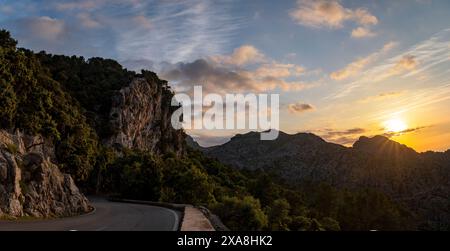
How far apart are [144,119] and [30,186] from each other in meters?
105

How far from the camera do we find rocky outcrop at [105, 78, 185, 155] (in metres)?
120

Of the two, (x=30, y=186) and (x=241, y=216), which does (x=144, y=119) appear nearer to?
(x=241, y=216)

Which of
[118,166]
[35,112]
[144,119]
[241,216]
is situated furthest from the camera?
[144,119]

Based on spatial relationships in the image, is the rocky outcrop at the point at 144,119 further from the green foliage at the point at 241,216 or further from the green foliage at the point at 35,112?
the green foliage at the point at 241,216

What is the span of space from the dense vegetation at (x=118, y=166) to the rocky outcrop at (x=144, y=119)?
3.89 meters

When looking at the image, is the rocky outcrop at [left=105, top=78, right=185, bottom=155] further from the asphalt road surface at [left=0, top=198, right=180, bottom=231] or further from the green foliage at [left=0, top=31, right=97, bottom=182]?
the asphalt road surface at [left=0, top=198, right=180, bottom=231]

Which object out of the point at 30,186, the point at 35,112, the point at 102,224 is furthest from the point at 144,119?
the point at 102,224

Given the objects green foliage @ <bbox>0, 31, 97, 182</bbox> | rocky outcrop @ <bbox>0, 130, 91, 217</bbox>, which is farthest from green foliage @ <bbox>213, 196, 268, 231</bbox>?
green foliage @ <bbox>0, 31, 97, 182</bbox>

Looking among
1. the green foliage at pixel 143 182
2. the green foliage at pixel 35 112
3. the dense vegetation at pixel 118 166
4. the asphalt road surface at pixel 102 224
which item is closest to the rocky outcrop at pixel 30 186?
the green foliage at pixel 35 112

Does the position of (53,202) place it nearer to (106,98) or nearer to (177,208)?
(177,208)

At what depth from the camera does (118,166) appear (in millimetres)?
86562

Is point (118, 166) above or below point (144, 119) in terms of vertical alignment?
below

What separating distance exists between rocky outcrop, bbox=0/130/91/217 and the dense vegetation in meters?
6.17
